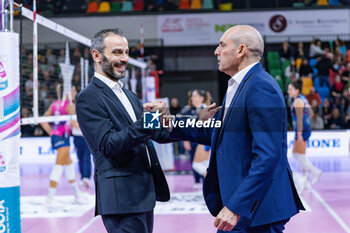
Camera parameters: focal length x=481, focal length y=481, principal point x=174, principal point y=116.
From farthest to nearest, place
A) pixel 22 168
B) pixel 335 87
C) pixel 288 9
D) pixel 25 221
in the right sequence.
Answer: pixel 288 9 → pixel 335 87 → pixel 22 168 → pixel 25 221

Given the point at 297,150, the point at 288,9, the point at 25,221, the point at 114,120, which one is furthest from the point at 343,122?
the point at 114,120

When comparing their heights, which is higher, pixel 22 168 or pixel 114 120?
pixel 114 120

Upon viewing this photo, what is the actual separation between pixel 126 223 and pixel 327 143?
391 inches

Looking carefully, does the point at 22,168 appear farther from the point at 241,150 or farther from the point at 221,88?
the point at 241,150

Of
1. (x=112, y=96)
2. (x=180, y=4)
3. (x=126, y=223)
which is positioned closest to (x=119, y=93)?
(x=112, y=96)

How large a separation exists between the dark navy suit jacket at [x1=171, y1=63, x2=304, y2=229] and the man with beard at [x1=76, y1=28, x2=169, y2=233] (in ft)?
1.45

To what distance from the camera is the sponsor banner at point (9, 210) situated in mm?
3045

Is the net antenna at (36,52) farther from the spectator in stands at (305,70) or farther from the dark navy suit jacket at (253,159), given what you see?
the spectator in stands at (305,70)

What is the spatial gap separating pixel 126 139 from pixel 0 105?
103 cm

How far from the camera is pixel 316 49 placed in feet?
50.5

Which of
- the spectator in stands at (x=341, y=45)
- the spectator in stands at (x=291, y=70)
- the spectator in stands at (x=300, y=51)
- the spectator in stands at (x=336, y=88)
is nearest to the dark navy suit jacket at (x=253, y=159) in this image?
the spectator in stands at (x=336, y=88)

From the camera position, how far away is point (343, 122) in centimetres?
1281

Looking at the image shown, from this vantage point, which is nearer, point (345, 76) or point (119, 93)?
point (119, 93)

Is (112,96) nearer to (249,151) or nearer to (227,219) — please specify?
(249,151)
